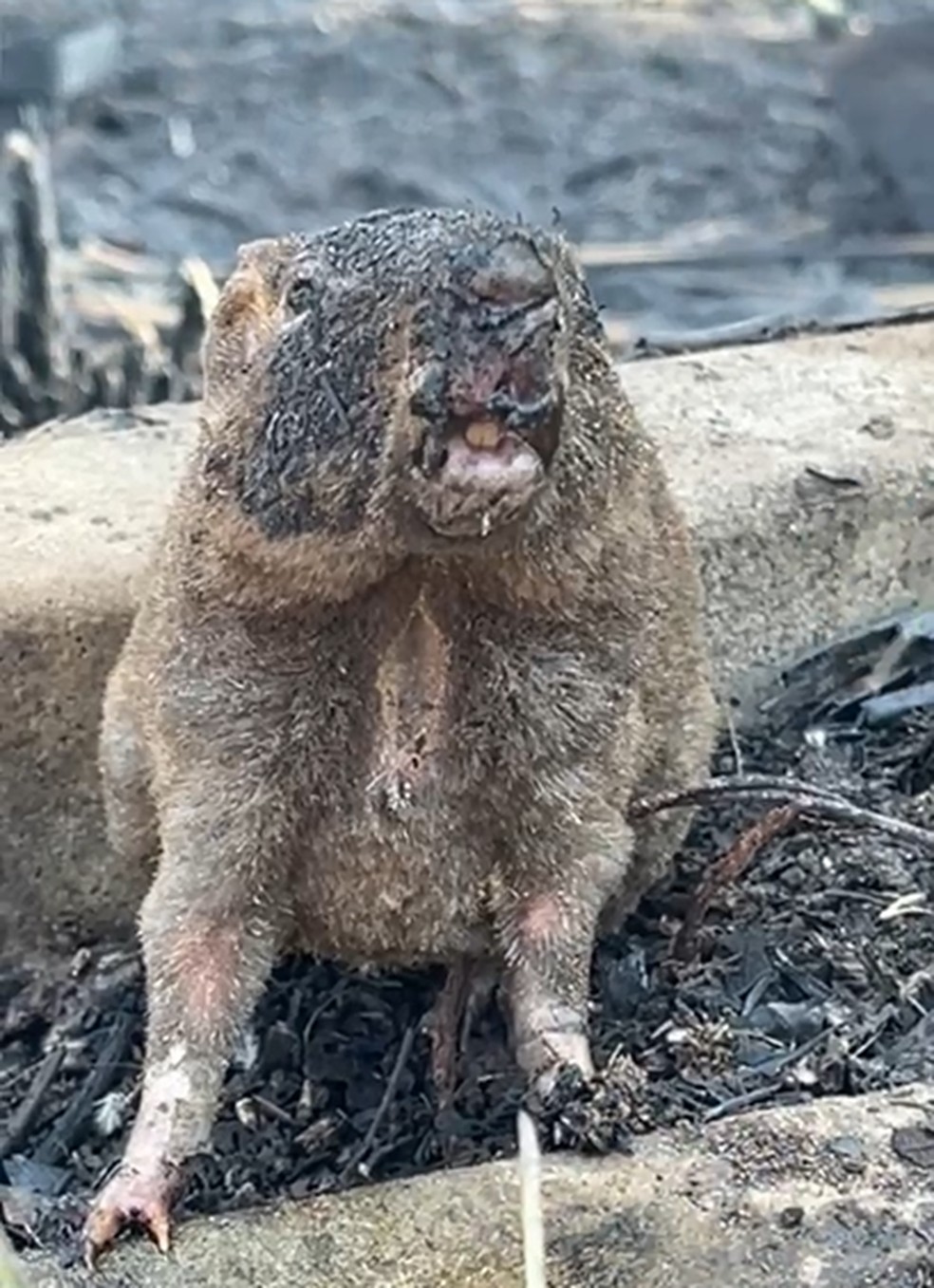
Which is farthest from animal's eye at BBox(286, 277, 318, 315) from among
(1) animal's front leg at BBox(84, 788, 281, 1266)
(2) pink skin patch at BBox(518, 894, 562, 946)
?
(2) pink skin patch at BBox(518, 894, 562, 946)

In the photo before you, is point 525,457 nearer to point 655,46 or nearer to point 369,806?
point 369,806

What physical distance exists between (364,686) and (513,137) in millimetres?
6986

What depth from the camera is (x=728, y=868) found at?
11.5 feet

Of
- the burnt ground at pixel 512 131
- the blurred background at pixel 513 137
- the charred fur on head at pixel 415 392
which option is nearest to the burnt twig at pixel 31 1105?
the charred fur on head at pixel 415 392

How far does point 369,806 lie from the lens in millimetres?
3146

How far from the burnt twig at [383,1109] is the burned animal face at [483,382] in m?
0.91

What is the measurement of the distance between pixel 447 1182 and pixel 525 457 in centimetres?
74

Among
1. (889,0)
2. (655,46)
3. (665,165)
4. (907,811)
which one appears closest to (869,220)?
(665,165)

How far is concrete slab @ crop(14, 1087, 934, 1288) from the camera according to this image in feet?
8.98

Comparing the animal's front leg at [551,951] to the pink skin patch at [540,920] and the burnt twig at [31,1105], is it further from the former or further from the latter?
the burnt twig at [31,1105]

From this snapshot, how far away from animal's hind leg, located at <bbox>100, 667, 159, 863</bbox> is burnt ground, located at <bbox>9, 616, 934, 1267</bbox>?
0.28 metres

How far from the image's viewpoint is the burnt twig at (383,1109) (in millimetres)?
3330

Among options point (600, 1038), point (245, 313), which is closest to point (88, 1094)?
point (600, 1038)

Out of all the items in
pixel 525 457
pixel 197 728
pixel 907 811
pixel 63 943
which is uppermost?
pixel 525 457
